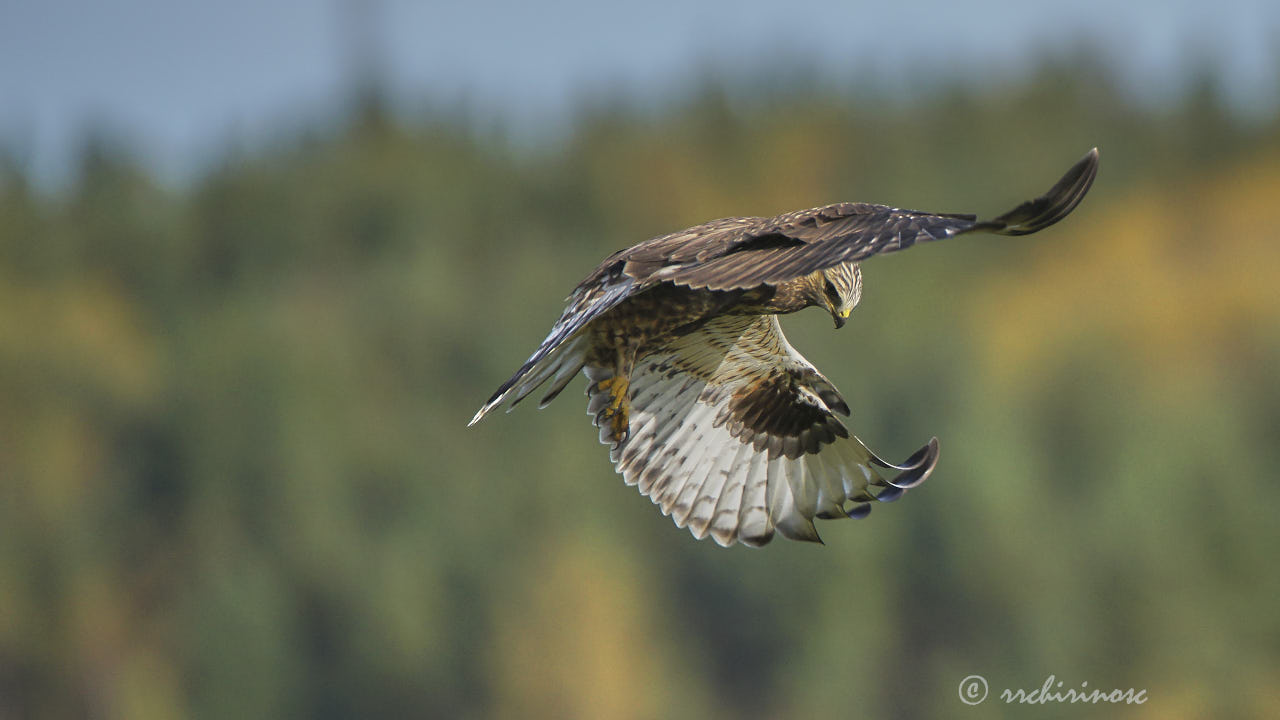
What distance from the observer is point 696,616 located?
4075 centimetres

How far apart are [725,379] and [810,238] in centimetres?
174

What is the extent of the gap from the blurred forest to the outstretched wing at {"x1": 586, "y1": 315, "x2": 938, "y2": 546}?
29.1m

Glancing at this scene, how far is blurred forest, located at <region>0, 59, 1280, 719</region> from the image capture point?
37.9 metres

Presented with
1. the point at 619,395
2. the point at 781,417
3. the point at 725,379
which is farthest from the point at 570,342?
the point at 781,417

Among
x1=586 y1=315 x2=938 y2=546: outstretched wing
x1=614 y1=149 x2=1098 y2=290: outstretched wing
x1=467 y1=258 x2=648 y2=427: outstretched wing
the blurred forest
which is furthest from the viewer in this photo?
the blurred forest

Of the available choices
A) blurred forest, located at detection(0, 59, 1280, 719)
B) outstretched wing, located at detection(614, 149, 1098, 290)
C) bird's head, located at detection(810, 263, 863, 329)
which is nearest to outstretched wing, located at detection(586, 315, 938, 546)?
bird's head, located at detection(810, 263, 863, 329)

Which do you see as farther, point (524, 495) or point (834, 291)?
point (524, 495)

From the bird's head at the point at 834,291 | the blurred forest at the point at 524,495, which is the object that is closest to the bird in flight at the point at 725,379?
the bird's head at the point at 834,291

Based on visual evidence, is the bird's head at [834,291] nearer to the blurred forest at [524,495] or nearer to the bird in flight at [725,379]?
the bird in flight at [725,379]

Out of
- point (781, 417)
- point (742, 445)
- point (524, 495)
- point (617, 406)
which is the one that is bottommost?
point (524, 495)

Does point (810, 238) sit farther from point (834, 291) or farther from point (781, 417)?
point (781, 417)

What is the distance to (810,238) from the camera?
509cm

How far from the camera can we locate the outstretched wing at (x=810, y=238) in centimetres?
458

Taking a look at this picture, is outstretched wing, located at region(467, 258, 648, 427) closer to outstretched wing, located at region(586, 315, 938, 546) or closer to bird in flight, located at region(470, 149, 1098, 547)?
bird in flight, located at region(470, 149, 1098, 547)
